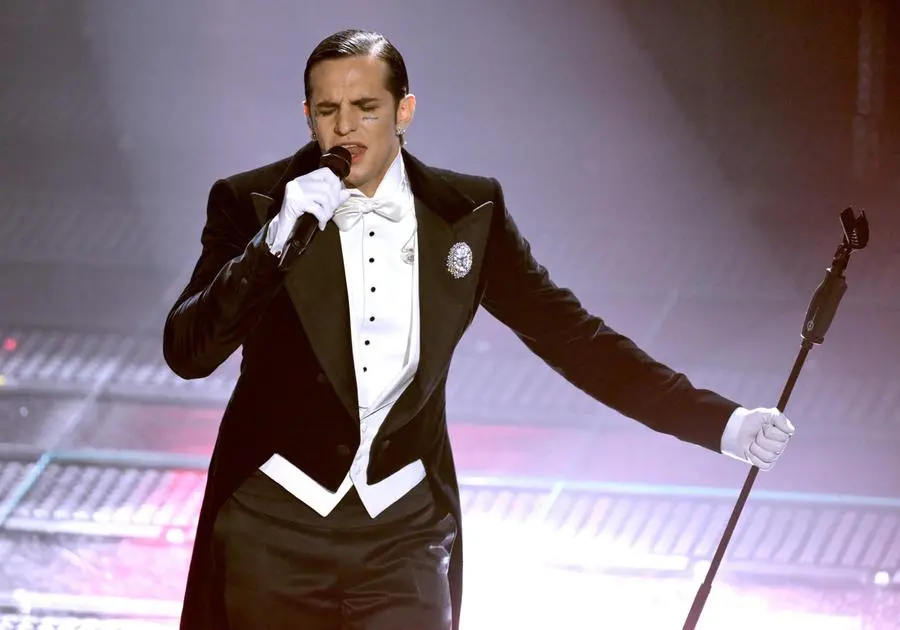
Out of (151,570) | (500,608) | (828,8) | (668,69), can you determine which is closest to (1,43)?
(151,570)

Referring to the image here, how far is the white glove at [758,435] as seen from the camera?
1607mm

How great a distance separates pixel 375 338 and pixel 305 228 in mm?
240

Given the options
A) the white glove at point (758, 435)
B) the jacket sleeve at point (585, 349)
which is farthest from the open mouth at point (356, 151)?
the white glove at point (758, 435)

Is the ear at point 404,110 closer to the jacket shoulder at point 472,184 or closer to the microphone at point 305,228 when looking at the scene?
the jacket shoulder at point 472,184

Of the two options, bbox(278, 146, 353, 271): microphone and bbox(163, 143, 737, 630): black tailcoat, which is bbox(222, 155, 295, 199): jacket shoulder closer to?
bbox(163, 143, 737, 630): black tailcoat

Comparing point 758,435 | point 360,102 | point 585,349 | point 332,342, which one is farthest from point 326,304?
point 758,435

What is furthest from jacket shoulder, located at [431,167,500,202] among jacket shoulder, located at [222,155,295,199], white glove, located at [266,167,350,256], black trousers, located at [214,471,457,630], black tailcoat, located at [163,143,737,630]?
black trousers, located at [214,471,457,630]

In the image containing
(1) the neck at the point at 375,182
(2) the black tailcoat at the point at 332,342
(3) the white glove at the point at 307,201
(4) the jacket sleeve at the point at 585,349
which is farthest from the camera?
(4) the jacket sleeve at the point at 585,349

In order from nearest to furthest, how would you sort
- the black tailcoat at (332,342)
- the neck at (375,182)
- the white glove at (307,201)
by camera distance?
the white glove at (307,201) < the black tailcoat at (332,342) < the neck at (375,182)

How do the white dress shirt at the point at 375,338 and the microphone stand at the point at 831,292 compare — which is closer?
the white dress shirt at the point at 375,338

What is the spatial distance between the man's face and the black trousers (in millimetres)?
435

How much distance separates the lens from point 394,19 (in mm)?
2941

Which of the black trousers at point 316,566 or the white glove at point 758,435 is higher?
the white glove at point 758,435

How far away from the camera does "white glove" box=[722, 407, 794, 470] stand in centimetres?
161
